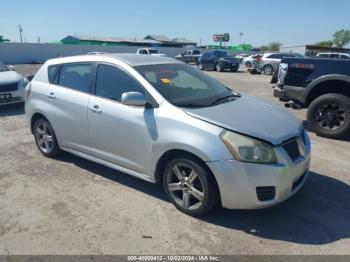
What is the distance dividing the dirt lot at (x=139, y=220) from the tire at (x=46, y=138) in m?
0.43

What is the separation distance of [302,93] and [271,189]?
Answer: 3982mm

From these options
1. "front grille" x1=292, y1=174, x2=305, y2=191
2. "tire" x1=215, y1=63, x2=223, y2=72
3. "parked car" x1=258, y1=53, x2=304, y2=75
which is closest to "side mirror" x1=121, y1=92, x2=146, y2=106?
"front grille" x1=292, y1=174, x2=305, y2=191

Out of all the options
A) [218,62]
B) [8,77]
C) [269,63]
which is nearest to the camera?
[8,77]

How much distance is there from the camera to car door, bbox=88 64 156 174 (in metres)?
3.90

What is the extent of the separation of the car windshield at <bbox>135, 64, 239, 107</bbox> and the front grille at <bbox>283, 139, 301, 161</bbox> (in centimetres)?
100

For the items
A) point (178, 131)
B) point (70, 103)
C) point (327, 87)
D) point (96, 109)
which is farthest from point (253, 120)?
point (327, 87)

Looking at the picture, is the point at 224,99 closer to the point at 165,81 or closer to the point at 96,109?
the point at 165,81

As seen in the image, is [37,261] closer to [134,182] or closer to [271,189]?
[134,182]

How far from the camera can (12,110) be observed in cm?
954

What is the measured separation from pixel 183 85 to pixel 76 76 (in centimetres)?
161

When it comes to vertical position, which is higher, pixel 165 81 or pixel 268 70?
pixel 165 81

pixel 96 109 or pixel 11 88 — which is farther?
pixel 11 88

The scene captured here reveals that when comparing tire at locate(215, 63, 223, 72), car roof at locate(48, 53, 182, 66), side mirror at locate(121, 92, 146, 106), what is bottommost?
tire at locate(215, 63, 223, 72)

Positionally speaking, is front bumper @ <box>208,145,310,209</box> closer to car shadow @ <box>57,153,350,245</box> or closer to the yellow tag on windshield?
car shadow @ <box>57,153,350,245</box>
